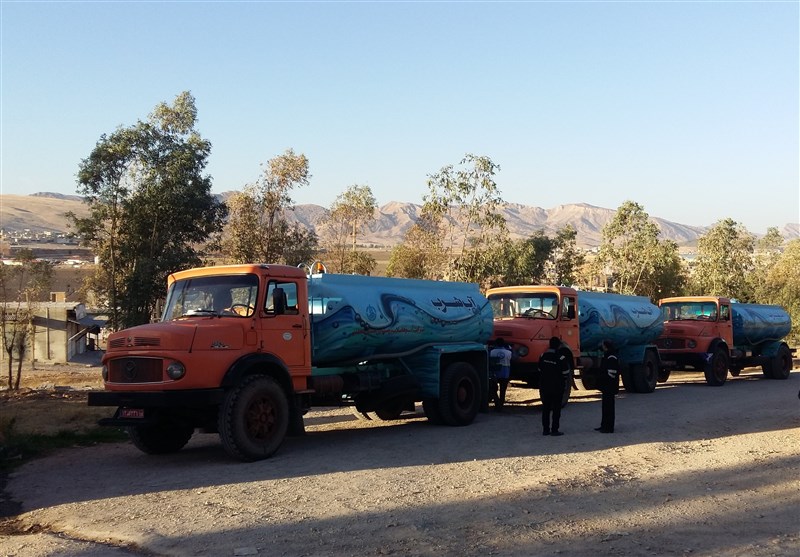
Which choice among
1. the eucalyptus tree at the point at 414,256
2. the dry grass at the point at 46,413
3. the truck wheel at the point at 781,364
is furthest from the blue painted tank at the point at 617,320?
the eucalyptus tree at the point at 414,256

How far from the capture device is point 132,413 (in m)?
11.1

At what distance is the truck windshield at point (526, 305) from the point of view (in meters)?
18.9

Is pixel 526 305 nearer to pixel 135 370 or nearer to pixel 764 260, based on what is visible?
pixel 135 370

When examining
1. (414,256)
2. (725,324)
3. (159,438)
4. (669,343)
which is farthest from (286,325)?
(414,256)

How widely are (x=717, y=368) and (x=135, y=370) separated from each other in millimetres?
19356

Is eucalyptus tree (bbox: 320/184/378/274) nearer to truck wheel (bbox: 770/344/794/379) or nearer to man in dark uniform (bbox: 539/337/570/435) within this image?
truck wheel (bbox: 770/344/794/379)

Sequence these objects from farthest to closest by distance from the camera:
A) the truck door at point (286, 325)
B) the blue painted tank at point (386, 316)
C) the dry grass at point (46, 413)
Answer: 1. the dry grass at point (46, 413)
2. the blue painted tank at point (386, 316)
3. the truck door at point (286, 325)

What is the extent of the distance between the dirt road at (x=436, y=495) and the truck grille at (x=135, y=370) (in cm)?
127

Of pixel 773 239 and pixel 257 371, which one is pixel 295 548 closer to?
pixel 257 371

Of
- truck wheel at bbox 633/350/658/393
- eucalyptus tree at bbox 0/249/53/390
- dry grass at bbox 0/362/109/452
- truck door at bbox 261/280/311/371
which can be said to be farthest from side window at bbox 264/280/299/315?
eucalyptus tree at bbox 0/249/53/390

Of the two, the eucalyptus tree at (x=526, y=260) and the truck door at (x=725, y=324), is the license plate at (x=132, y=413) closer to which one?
the truck door at (x=725, y=324)

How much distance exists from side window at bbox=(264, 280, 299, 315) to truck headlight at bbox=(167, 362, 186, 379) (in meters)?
1.65

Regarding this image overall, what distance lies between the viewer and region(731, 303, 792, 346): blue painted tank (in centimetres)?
2712

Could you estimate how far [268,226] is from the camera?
39688 millimetres
